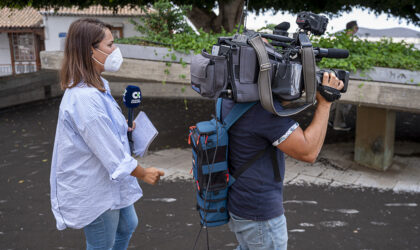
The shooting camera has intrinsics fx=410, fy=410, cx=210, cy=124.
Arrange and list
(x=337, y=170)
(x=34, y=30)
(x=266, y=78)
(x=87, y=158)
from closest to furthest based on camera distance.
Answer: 1. (x=266, y=78)
2. (x=87, y=158)
3. (x=337, y=170)
4. (x=34, y=30)

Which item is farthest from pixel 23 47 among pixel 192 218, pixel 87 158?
pixel 87 158

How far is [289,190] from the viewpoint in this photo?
551 centimetres

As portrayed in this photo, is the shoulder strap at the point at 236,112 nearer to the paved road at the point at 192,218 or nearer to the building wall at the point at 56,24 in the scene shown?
the paved road at the point at 192,218

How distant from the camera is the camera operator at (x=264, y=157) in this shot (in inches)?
83.5

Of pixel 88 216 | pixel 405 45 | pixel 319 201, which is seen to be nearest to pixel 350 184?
pixel 319 201

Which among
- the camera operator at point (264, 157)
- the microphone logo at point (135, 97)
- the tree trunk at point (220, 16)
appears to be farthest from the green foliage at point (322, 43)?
the camera operator at point (264, 157)

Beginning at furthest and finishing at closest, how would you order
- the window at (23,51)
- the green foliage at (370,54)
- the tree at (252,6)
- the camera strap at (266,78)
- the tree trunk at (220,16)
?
1. the window at (23,51)
2. the tree trunk at (220,16)
3. the tree at (252,6)
4. the green foliage at (370,54)
5. the camera strap at (266,78)

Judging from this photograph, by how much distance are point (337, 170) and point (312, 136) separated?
450cm

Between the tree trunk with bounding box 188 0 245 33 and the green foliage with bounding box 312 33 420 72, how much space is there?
12.3ft

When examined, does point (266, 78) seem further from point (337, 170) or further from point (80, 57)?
point (337, 170)

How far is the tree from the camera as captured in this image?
827 centimetres

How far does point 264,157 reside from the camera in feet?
7.36

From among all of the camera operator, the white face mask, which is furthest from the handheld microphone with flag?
the camera operator

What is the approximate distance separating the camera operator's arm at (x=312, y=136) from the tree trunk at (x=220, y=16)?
8.06 metres
